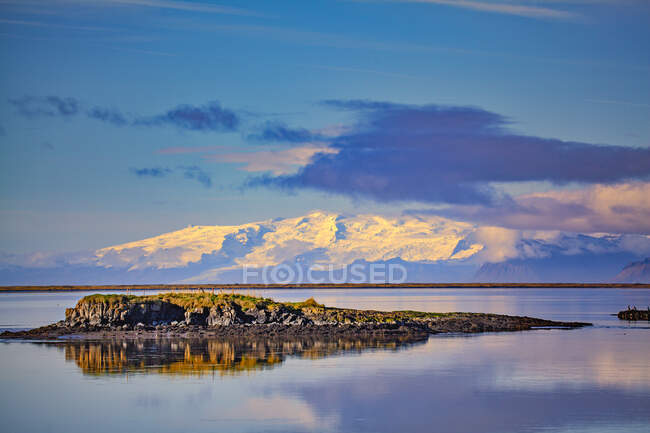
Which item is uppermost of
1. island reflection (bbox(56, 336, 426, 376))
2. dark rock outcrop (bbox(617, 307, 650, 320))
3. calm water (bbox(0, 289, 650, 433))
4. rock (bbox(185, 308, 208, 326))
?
rock (bbox(185, 308, 208, 326))

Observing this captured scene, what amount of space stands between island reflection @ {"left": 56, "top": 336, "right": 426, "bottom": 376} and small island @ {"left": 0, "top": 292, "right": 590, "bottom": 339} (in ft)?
12.1

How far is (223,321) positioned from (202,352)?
15617 mm

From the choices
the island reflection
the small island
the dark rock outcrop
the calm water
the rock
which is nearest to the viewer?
the calm water

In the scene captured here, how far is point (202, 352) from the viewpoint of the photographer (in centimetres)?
4450

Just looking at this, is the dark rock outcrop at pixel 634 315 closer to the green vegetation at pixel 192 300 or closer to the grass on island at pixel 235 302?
the grass on island at pixel 235 302

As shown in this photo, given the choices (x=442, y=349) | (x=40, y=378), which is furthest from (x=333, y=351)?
(x=40, y=378)

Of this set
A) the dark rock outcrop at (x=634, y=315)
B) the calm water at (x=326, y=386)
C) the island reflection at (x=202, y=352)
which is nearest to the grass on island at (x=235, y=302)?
the island reflection at (x=202, y=352)

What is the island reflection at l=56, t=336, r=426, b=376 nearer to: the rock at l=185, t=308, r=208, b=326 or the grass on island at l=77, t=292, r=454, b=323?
the rock at l=185, t=308, r=208, b=326

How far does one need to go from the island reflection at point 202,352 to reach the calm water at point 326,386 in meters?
0.10

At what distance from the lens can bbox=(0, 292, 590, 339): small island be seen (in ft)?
187

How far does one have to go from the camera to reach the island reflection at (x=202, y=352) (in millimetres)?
37562

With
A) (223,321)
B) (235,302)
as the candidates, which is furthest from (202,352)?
(235,302)

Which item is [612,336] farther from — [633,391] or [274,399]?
[274,399]

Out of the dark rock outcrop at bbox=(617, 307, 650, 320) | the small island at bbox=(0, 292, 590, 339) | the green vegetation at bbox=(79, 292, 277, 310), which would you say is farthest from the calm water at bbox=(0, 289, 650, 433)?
the dark rock outcrop at bbox=(617, 307, 650, 320)
